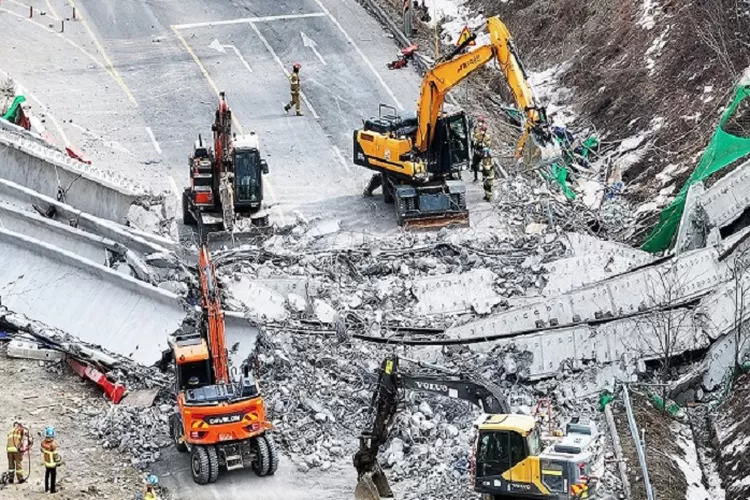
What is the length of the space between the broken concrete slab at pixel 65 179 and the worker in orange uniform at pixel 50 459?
12179 mm

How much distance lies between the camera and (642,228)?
43.1 m

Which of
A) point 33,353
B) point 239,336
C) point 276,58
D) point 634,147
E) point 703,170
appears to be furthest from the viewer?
point 276,58

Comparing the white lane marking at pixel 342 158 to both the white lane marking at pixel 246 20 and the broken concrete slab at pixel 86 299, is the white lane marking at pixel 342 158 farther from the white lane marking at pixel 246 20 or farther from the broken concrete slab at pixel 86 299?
the broken concrete slab at pixel 86 299

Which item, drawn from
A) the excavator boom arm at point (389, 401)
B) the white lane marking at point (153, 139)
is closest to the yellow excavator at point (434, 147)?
the white lane marking at point (153, 139)

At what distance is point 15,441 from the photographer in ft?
109

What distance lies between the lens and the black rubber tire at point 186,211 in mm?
45062

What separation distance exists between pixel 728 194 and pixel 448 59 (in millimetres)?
7581

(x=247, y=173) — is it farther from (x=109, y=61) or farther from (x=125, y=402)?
(x=109, y=61)

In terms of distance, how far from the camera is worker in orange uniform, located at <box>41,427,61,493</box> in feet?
108

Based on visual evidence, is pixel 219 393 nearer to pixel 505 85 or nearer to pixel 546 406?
pixel 546 406

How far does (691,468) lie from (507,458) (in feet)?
17.8

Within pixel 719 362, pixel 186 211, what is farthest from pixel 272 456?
pixel 186 211

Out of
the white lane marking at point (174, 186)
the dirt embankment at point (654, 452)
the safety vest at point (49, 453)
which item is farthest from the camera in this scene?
the white lane marking at point (174, 186)

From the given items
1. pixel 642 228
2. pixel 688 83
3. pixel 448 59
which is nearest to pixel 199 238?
pixel 448 59
